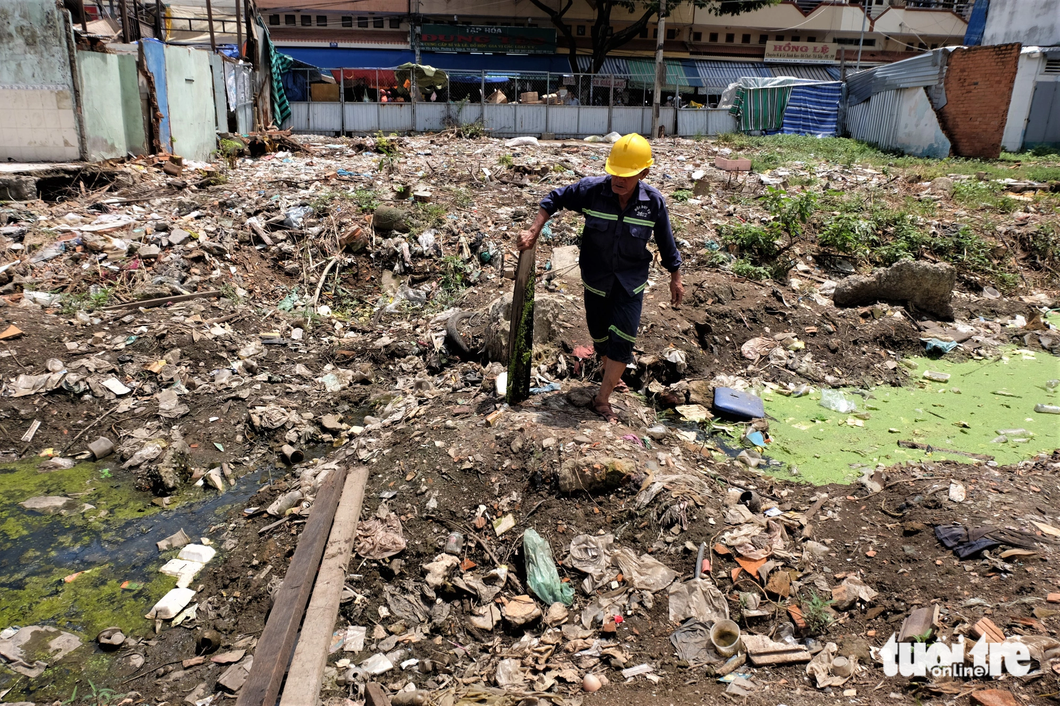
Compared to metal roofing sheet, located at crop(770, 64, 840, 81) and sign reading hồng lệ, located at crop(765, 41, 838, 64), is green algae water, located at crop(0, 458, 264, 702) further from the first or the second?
sign reading hồng lệ, located at crop(765, 41, 838, 64)

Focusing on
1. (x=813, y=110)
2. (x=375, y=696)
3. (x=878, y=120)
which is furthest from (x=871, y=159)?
(x=375, y=696)

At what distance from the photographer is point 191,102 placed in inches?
440

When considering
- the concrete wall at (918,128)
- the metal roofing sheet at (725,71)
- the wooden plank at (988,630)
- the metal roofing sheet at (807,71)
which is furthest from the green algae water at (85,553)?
the metal roofing sheet at (807,71)

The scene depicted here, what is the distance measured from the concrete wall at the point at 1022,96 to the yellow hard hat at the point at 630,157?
1574 cm

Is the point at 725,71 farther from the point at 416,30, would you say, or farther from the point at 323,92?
the point at 323,92

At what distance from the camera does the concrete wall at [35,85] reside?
8.24 m

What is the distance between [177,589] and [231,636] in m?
0.52

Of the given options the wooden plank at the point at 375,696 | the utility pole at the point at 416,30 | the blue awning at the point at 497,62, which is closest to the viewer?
the wooden plank at the point at 375,696

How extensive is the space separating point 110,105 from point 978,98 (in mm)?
15974

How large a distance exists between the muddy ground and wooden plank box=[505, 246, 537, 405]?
0.55ft

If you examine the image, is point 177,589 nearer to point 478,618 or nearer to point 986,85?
point 478,618

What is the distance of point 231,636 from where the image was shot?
2924mm

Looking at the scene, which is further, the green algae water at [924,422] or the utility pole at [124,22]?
the utility pole at [124,22]

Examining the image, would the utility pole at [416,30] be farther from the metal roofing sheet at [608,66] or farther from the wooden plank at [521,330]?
the wooden plank at [521,330]
